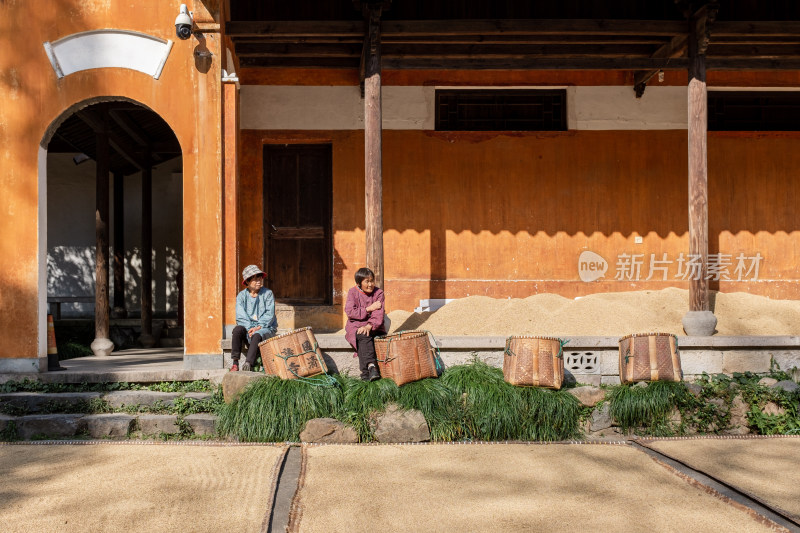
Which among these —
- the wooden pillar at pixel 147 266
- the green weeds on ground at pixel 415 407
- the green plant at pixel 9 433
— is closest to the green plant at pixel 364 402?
the green weeds on ground at pixel 415 407

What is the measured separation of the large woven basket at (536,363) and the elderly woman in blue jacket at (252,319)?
234 cm

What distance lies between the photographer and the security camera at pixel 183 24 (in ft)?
21.4

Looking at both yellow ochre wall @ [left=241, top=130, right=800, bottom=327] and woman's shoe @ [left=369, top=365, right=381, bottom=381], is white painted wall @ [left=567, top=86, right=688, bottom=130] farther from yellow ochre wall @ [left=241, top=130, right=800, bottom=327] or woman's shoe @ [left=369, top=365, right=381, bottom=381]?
woman's shoe @ [left=369, top=365, right=381, bottom=381]

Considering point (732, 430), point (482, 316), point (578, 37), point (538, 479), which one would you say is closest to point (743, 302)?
point (732, 430)

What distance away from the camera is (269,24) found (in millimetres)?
7492

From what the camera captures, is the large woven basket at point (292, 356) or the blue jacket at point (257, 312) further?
the blue jacket at point (257, 312)

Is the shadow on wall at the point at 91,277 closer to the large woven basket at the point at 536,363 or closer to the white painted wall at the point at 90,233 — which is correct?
the white painted wall at the point at 90,233

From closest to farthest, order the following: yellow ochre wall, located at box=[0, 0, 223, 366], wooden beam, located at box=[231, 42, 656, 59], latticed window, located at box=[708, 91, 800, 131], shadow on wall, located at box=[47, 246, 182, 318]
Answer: yellow ochre wall, located at box=[0, 0, 223, 366] → wooden beam, located at box=[231, 42, 656, 59] → latticed window, located at box=[708, 91, 800, 131] → shadow on wall, located at box=[47, 246, 182, 318]

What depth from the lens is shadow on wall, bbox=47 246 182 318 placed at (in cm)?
1209

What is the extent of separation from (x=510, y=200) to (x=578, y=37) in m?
2.24

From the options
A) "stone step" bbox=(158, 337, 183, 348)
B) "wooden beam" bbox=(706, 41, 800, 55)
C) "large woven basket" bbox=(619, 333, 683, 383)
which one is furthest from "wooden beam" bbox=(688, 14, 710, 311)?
"stone step" bbox=(158, 337, 183, 348)

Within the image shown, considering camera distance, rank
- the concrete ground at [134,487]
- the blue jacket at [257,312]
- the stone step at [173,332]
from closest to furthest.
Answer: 1. the concrete ground at [134,487]
2. the blue jacket at [257,312]
3. the stone step at [173,332]

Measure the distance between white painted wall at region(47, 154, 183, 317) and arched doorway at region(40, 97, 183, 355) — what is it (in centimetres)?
2

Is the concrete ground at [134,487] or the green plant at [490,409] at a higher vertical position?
the green plant at [490,409]
